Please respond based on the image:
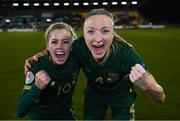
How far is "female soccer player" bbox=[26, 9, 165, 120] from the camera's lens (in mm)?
4438

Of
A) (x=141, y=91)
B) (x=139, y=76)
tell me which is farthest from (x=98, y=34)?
(x=141, y=91)

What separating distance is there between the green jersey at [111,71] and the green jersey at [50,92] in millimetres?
226

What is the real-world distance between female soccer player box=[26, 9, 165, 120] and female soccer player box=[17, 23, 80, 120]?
0.18 metres

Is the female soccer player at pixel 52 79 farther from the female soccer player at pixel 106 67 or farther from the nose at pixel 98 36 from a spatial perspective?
the nose at pixel 98 36

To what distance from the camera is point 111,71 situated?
465 cm

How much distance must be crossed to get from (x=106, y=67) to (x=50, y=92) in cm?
87

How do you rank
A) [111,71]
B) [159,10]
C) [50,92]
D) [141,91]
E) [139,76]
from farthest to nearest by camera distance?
[159,10]
[141,91]
[50,92]
[111,71]
[139,76]

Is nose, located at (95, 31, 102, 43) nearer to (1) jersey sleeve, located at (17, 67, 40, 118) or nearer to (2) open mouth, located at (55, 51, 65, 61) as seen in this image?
(2) open mouth, located at (55, 51, 65, 61)

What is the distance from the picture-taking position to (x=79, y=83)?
443 inches

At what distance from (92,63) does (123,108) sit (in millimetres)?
699

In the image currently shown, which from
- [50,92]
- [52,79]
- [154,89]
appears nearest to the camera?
[154,89]

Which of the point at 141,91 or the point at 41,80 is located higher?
the point at 41,80

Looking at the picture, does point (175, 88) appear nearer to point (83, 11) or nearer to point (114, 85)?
point (114, 85)

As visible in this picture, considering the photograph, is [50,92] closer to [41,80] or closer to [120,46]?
[41,80]
